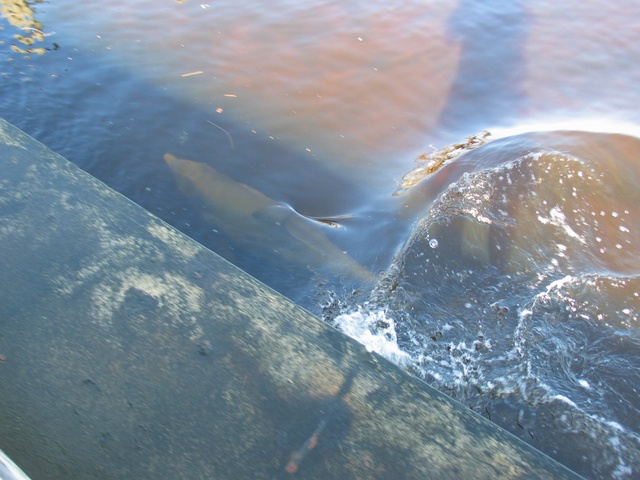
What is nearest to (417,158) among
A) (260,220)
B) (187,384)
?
(260,220)

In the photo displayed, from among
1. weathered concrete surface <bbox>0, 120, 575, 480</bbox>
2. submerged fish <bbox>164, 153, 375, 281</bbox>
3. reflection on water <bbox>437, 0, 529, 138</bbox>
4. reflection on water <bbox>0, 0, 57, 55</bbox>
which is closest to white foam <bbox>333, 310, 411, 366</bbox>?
submerged fish <bbox>164, 153, 375, 281</bbox>

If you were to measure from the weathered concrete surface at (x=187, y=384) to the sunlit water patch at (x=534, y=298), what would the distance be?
1179 millimetres

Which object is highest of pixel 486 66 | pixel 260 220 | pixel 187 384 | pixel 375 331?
pixel 187 384

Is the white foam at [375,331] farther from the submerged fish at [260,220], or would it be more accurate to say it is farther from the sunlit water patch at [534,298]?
the submerged fish at [260,220]

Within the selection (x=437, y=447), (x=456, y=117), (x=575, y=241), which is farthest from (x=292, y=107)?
(x=437, y=447)

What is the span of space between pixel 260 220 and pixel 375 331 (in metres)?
1.44

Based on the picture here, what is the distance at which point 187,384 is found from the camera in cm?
174

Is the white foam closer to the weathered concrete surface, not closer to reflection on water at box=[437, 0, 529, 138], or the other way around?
the weathered concrete surface

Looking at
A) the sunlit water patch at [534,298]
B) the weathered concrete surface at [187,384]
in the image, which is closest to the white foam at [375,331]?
the sunlit water patch at [534,298]

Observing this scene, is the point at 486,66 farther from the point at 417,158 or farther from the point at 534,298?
the point at 534,298

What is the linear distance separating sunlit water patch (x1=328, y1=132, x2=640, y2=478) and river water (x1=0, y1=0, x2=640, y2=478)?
0.01 m

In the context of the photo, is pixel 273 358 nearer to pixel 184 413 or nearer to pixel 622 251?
pixel 184 413

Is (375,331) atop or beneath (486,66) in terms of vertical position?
beneath

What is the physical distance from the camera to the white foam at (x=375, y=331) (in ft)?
10.2
